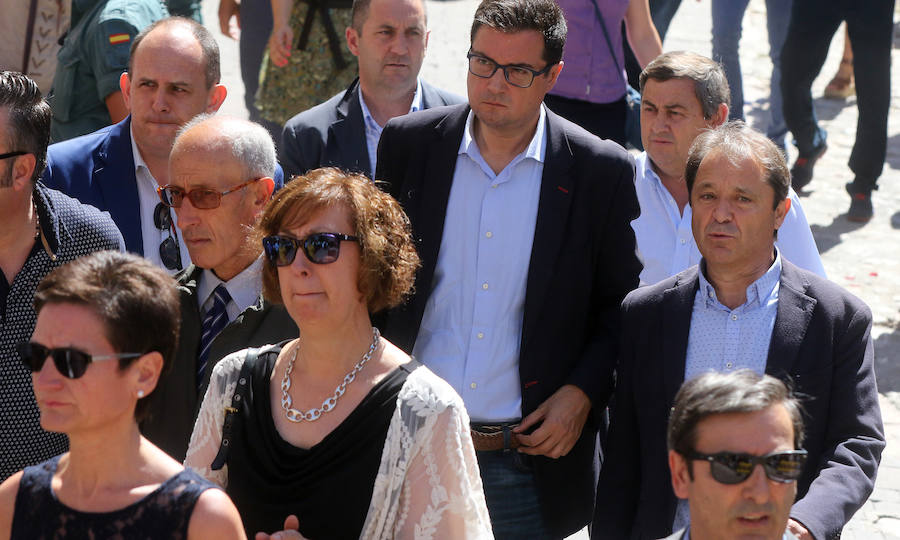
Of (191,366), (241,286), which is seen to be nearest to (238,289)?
(241,286)

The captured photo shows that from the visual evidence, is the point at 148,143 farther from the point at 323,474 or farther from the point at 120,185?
the point at 323,474

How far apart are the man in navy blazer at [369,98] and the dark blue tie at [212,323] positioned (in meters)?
1.35

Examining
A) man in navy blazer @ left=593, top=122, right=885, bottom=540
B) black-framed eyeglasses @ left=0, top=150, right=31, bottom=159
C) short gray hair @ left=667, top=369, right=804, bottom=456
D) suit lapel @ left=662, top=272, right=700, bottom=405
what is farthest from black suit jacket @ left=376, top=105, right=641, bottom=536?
black-framed eyeglasses @ left=0, top=150, right=31, bottom=159

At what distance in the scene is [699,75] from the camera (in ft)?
16.2

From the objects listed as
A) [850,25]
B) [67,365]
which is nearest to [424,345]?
[67,365]

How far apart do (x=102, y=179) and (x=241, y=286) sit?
1054 mm

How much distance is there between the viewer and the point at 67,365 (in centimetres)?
266

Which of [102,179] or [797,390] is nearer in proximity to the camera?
[797,390]

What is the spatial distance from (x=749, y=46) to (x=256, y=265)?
9.62 meters

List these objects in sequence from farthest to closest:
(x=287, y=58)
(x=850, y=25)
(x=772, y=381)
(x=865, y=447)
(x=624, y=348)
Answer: (x=850, y=25) → (x=287, y=58) → (x=624, y=348) → (x=865, y=447) → (x=772, y=381)

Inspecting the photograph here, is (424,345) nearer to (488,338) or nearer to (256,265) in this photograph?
(488,338)

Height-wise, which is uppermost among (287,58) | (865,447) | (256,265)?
(287,58)

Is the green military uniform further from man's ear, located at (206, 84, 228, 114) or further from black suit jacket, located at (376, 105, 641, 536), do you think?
black suit jacket, located at (376, 105, 641, 536)

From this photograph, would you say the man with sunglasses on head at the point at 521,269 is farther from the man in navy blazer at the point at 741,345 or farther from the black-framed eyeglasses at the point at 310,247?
the black-framed eyeglasses at the point at 310,247
